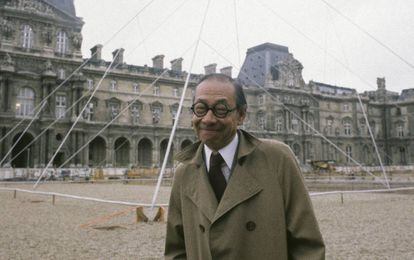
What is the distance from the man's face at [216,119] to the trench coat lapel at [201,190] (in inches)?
4.6

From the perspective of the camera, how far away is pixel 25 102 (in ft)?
111

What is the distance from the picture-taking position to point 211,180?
193cm

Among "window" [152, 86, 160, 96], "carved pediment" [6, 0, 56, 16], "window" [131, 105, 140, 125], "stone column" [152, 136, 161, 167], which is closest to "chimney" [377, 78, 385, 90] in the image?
"window" [152, 86, 160, 96]

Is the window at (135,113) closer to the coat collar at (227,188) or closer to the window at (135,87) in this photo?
the window at (135,87)

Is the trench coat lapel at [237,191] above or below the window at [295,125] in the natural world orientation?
below

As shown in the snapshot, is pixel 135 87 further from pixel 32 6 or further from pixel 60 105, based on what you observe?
pixel 32 6

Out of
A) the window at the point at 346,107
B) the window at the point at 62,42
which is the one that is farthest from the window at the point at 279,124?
A: the window at the point at 62,42

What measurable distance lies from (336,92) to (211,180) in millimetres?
63485

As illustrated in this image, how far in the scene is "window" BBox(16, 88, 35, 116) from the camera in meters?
33.2

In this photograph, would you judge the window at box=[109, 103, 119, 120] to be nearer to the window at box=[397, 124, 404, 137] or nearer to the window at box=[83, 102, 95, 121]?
the window at box=[83, 102, 95, 121]

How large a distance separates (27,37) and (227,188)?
122 ft

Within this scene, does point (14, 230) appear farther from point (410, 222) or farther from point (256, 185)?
point (410, 222)

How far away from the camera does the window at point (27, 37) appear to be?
3400 centimetres

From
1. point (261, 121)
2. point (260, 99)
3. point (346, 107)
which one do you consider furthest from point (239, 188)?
point (346, 107)
